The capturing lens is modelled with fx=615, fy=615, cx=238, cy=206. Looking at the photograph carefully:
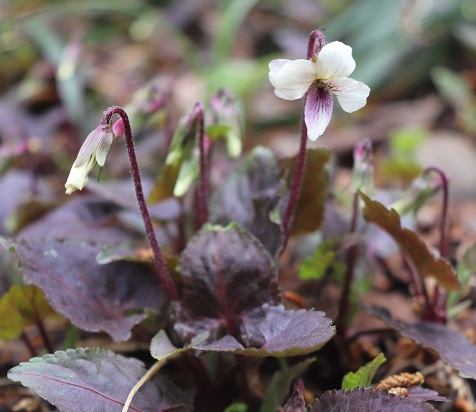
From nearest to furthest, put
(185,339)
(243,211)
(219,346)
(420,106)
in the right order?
(219,346) < (185,339) < (243,211) < (420,106)

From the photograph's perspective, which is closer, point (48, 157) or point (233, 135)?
point (233, 135)

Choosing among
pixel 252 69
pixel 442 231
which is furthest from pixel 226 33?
pixel 442 231

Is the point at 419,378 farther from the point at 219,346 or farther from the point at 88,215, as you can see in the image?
the point at 88,215

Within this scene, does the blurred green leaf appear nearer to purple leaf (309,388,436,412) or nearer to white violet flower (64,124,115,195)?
white violet flower (64,124,115,195)

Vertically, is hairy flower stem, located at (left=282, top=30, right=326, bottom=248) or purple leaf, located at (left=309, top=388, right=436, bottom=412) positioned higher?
hairy flower stem, located at (left=282, top=30, right=326, bottom=248)

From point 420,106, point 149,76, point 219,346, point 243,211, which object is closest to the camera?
point 219,346

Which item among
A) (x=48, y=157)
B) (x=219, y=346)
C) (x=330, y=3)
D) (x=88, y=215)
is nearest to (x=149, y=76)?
(x=48, y=157)

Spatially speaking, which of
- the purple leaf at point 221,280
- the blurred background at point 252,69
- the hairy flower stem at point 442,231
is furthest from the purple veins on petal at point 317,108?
the blurred background at point 252,69

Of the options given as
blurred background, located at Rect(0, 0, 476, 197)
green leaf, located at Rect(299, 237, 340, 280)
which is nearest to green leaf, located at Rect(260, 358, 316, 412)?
green leaf, located at Rect(299, 237, 340, 280)
